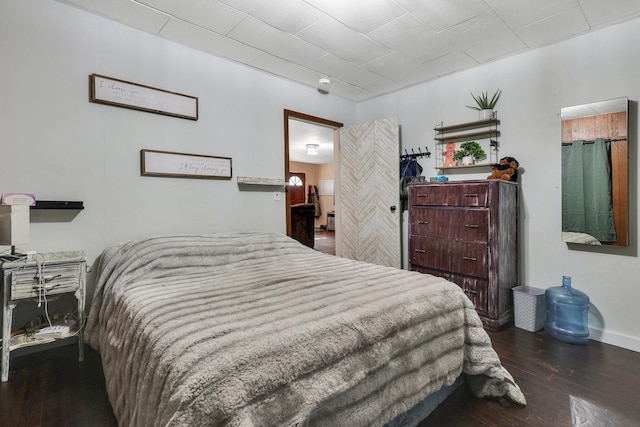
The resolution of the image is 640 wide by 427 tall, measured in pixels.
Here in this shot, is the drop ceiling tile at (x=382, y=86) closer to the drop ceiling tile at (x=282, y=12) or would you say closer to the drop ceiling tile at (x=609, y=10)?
the drop ceiling tile at (x=282, y=12)

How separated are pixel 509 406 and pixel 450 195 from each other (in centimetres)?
179

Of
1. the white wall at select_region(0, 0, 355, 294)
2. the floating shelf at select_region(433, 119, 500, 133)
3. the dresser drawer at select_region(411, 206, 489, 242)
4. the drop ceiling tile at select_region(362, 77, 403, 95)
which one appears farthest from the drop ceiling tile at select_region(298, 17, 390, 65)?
the dresser drawer at select_region(411, 206, 489, 242)

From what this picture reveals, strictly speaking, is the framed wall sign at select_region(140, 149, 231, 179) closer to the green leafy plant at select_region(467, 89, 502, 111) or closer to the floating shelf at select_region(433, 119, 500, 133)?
the floating shelf at select_region(433, 119, 500, 133)

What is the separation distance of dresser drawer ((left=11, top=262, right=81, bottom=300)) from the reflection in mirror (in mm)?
3878

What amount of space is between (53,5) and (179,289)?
2.31 meters

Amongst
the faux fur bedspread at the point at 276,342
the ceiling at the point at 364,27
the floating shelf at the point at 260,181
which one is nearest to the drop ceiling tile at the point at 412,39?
the ceiling at the point at 364,27

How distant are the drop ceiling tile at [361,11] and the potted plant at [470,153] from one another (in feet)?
5.23

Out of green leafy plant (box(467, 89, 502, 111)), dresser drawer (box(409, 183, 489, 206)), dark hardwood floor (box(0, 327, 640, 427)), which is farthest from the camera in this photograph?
green leafy plant (box(467, 89, 502, 111))

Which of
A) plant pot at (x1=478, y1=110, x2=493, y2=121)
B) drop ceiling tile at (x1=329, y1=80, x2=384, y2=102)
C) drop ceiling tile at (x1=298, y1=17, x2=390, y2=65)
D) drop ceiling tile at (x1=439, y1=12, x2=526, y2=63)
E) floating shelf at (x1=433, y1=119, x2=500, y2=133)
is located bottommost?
floating shelf at (x1=433, y1=119, x2=500, y2=133)

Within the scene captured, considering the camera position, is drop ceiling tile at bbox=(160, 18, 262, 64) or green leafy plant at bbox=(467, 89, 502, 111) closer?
drop ceiling tile at bbox=(160, 18, 262, 64)

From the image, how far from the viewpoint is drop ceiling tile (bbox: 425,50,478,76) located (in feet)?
10.0

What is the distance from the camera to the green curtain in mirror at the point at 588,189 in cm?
249

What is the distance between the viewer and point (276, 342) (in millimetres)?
1038

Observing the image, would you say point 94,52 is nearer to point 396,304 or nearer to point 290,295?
point 290,295
